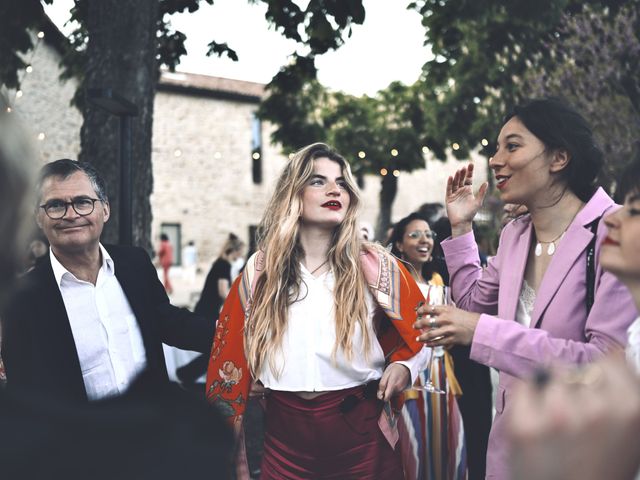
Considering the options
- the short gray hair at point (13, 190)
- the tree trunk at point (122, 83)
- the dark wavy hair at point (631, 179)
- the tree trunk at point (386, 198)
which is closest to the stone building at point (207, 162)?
the tree trunk at point (386, 198)

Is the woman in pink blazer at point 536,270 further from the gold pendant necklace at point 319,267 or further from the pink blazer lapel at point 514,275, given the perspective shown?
the gold pendant necklace at point 319,267

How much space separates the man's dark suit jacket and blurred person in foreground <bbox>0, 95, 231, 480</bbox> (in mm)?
1498

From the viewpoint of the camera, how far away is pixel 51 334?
9.24 ft

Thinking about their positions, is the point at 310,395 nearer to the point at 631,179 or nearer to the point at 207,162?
the point at 631,179

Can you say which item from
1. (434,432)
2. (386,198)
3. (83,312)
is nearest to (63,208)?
(83,312)

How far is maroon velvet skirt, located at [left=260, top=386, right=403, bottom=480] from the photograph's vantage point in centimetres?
295

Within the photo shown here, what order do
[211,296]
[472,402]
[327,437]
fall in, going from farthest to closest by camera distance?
[211,296] → [472,402] → [327,437]

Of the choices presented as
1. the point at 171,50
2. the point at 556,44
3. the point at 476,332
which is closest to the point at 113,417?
the point at 476,332

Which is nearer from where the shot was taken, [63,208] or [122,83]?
[63,208]

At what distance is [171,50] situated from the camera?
8711 mm

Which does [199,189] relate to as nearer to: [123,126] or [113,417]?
[123,126]

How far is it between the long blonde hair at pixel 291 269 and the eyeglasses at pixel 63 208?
80 centimetres

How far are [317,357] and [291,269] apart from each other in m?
0.44

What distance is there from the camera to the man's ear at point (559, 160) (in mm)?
2555
